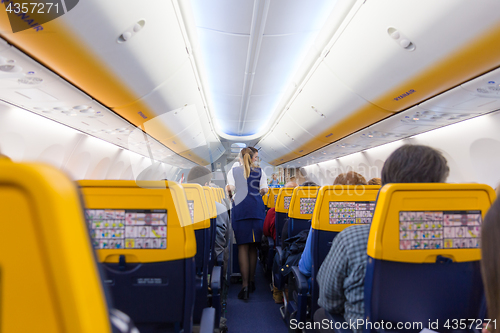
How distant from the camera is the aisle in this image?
334 centimetres

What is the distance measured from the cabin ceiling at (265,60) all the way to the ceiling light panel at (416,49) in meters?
0.01

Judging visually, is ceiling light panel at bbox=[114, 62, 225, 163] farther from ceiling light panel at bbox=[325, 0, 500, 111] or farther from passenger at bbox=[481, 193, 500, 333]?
passenger at bbox=[481, 193, 500, 333]

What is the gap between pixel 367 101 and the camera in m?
4.41

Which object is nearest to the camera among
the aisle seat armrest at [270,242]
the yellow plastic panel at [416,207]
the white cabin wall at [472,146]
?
the yellow plastic panel at [416,207]

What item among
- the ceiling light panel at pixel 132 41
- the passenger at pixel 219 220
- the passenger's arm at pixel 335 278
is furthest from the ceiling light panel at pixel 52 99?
the passenger's arm at pixel 335 278

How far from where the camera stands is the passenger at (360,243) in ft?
4.75

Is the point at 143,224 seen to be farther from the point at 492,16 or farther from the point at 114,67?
the point at 492,16

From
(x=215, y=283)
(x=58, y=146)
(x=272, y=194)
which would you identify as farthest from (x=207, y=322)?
(x=58, y=146)

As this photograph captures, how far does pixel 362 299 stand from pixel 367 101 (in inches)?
142

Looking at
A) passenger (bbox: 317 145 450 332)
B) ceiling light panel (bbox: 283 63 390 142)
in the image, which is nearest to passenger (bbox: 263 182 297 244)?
ceiling light panel (bbox: 283 63 390 142)

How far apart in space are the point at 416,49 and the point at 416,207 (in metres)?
2.20

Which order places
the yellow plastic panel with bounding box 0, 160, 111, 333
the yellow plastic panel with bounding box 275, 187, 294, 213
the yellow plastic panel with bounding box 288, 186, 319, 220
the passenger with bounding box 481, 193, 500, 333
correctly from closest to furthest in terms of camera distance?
the yellow plastic panel with bounding box 0, 160, 111, 333 < the passenger with bounding box 481, 193, 500, 333 < the yellow plastic panel with bounding box 288, 186, 319, 220 < the yellow plastic panel with bounding box 275, 187, 294, 213

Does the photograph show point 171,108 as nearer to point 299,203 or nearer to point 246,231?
point 246,231

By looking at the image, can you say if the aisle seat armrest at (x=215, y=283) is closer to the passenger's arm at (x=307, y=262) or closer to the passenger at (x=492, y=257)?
the passenger's arm at (x=307, y=262)
